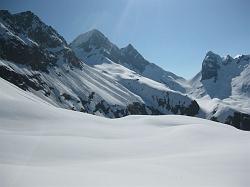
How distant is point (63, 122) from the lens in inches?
1180

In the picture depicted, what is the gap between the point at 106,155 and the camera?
1969 centimetres

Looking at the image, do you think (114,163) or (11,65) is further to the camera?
(11,65)

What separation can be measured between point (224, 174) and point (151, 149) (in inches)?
307

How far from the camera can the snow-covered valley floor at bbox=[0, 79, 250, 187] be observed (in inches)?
519

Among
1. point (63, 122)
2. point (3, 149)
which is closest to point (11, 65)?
point (63, 122)

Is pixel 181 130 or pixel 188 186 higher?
pixel 181 130

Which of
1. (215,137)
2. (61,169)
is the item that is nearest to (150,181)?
(61,169)

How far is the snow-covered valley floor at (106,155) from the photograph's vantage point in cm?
1318

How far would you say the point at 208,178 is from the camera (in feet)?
48.3

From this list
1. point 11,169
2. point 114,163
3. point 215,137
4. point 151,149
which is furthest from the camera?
point 215,137

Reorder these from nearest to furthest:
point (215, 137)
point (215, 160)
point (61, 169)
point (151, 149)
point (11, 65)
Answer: point (61, 169), point (215, 160), point (151, 149), point (215, 137), point (11, 65)

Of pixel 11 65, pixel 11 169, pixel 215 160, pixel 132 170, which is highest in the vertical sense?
pixel 11 65

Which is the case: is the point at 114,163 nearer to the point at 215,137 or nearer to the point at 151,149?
the point at 151,149

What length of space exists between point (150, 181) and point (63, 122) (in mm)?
17726
